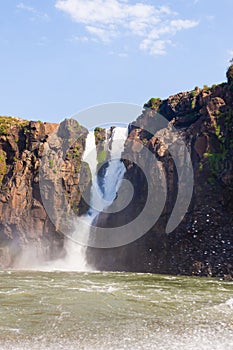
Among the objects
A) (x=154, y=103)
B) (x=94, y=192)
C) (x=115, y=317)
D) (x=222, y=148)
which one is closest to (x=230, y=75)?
(x=222, y=148)

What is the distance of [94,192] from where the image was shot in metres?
45.1

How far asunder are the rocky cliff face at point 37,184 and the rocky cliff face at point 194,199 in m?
5.33

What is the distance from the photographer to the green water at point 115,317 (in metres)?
10.6

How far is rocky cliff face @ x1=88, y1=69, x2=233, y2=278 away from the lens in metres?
30.0

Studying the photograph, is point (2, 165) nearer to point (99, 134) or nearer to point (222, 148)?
point (99, 134)

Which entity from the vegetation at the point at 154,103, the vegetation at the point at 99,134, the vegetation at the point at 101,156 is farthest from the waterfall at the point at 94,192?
the vegetation at the point at 154,103

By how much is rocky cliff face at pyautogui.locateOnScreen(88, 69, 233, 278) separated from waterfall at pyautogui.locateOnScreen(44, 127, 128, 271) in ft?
5.86

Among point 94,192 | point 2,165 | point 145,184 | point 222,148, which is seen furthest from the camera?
point 2,165

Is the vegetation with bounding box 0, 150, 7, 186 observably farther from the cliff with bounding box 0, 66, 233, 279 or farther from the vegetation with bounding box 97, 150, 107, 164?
the vegetation with bounding box 97, 150, 107, 164

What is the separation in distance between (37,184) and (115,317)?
3045cm

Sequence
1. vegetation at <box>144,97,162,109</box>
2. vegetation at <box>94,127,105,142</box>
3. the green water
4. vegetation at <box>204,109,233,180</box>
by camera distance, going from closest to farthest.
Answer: the green water < vegetation at <box>204,109,233,180</box> < vegetation at <box>144,97,162,109</box> < vegetation at <box>94,127,105,142</box>

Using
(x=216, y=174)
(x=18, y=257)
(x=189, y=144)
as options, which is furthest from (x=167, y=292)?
(x=18, y=257)

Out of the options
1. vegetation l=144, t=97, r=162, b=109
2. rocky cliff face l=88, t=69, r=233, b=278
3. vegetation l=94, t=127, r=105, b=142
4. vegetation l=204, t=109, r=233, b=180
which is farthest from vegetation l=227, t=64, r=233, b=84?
vegetation l=94, t=127, r=105, b=142

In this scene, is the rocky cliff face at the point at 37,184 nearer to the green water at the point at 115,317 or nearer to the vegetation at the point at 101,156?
the vegetation at the point at 101,156
